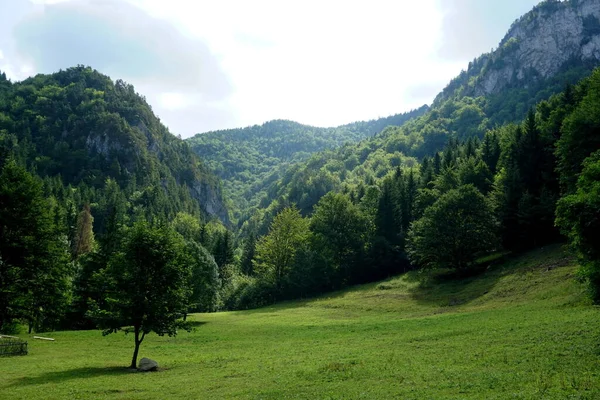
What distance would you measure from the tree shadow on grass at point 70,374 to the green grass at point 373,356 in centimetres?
8

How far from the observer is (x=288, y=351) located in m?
36.3

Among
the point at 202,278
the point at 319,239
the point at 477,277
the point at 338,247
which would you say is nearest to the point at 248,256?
the point at 319,239

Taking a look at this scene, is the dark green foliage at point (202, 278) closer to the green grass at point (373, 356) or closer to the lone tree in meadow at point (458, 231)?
the green grass at point (373, 356)

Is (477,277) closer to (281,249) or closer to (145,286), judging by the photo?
(281,249)

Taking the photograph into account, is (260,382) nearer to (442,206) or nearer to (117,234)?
(117,234)

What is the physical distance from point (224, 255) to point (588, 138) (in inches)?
3402

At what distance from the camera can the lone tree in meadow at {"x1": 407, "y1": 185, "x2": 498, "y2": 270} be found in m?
71.1

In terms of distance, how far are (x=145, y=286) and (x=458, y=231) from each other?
52.4 metres

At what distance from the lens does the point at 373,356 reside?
29703 mm

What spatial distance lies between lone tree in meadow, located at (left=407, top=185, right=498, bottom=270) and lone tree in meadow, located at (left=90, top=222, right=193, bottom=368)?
48.5 meters

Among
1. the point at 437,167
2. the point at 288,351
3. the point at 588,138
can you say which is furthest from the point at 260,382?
the point at 437,167

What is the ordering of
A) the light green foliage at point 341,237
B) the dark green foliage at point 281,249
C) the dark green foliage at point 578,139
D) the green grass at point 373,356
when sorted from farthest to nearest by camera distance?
1. the light green foliage at point 341,237
2. the dark green foliage at point 281,249
3. the dark green foliage at point 578,139
4. the green grass at point 373,356

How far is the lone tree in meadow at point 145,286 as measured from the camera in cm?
3388

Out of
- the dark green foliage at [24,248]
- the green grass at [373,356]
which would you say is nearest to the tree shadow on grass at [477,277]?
the green grass at [373,356]
